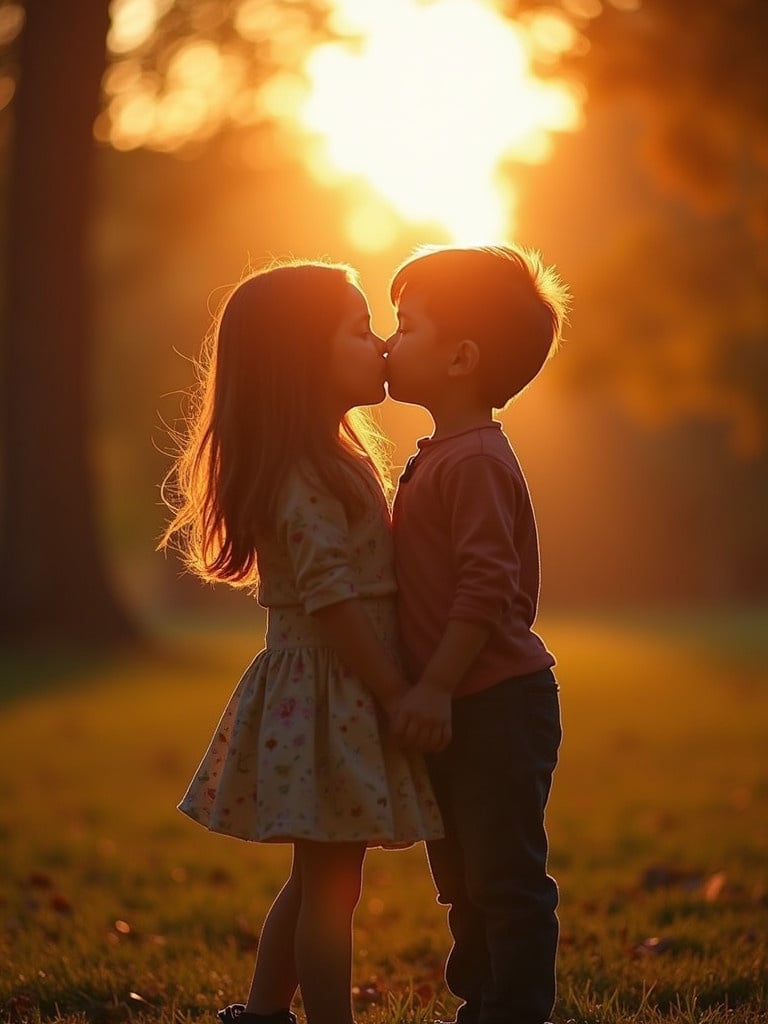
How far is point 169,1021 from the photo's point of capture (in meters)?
3.46

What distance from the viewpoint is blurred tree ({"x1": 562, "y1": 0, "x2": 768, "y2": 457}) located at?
9.45m

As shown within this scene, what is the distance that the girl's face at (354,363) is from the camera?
3188 mm

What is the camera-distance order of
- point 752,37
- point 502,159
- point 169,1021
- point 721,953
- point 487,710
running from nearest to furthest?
point 487,710 < point 169,1021 < point 721,953 < point 752,37 < point 502,159

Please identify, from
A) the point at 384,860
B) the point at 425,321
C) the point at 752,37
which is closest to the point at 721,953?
the point at 425,321

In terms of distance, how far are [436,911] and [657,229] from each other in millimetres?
9575

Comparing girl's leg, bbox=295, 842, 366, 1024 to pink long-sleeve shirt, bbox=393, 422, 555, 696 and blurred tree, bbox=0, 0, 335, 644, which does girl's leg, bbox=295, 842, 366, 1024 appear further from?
blurred tree, bbox=0, 0, 335, 644

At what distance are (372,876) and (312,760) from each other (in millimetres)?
3133

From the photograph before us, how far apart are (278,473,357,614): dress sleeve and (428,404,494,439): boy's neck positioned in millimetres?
324

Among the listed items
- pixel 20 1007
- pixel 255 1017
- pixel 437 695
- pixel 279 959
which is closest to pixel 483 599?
pixel 437 695

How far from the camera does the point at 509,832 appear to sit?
306 centimetres

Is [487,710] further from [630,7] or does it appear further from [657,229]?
[657,229]

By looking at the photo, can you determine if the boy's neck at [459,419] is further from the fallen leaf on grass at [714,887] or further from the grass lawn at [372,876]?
the fallen leaf on grass at [714,887]

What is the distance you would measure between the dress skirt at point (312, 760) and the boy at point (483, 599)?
108mm

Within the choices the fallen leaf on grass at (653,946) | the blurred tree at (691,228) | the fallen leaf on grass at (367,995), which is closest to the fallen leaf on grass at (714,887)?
the fallen leaf on grass at (653,946)
